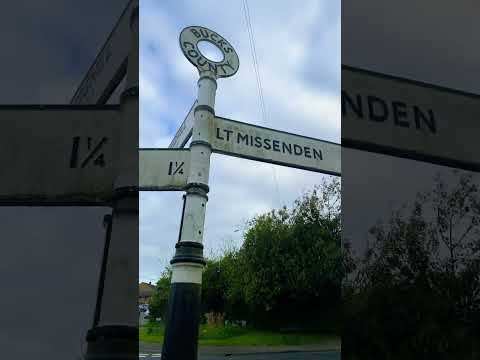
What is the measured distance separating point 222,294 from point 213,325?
167mm

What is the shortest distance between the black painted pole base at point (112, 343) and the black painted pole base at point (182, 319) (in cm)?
37

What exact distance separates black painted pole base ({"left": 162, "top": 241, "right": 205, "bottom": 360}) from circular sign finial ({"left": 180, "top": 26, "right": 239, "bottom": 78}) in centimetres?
111

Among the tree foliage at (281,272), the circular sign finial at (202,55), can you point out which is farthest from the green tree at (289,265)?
the circular sign finial at (202,55)

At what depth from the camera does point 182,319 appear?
844 mm

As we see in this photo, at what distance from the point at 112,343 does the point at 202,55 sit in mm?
1782

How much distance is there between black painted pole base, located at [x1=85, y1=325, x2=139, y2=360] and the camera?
392 millimetres

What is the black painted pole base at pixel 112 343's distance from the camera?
0.39 metres

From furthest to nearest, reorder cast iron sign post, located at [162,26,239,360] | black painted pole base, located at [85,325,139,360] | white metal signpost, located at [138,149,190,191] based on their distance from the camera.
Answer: white metal signpost, located at [138,149,190,191] < cast iron sign post, located at [162,26,239,360] < black painted pole base, located at [85,325,139,360]

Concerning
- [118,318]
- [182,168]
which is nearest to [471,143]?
[182,168]

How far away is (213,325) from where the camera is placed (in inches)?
43.9

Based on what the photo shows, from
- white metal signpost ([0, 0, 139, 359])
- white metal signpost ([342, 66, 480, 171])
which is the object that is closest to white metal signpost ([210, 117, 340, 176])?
white metal signpost ([342, 66, 480, 171])

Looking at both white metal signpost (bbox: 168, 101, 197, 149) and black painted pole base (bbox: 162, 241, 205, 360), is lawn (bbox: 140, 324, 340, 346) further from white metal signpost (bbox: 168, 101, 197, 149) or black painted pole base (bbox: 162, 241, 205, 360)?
white metal signpost (bbox: 168, 101, 197, 149)

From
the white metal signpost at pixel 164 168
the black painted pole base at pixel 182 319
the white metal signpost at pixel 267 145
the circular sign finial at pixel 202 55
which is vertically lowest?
the black painted pole base at pixel 182 319

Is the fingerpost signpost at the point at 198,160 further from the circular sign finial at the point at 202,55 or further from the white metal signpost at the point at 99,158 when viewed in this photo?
the white metal signpost at the point at 99,158
